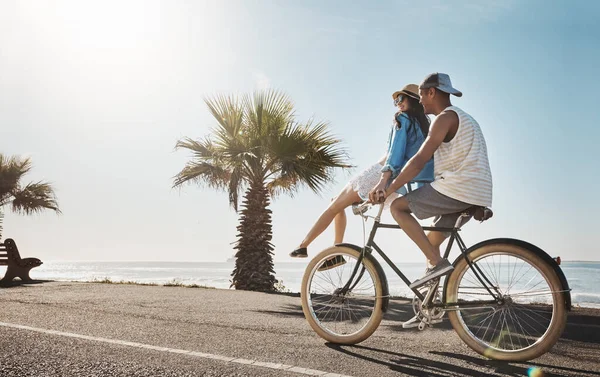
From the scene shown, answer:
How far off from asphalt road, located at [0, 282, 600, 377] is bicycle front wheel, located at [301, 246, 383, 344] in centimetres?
16

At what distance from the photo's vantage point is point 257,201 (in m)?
14.1

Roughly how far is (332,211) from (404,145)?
85 centimetres

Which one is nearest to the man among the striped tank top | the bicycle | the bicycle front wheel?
the striped tank top

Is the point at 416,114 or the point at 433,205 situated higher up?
the point at 416,114

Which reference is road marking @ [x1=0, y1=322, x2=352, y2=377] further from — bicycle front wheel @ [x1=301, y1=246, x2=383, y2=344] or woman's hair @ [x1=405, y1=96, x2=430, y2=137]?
woman's hair @ [x1=405, y1=96, x2=430, y2=137]

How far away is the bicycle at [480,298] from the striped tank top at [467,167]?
0.13 meters

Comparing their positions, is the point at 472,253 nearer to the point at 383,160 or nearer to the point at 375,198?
the point at 375,198

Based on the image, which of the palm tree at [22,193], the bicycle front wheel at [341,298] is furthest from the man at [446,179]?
the palm tree at [22,193]

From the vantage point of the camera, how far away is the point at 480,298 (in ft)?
12.3

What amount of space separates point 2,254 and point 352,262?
11.4 metres

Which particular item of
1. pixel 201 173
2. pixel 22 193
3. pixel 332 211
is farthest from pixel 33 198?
→ pixel 332 211

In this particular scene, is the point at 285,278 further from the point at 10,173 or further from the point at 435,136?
the point at 435,136

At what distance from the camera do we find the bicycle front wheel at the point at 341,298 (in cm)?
423

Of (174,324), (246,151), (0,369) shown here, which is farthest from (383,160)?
(246,151)
